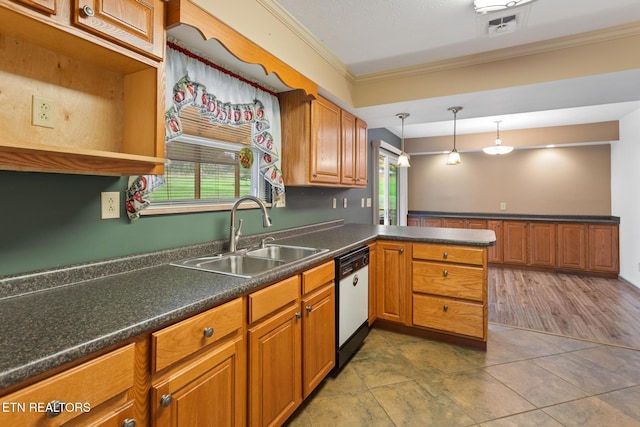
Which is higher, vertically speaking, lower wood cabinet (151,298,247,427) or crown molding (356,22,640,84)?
crown molding (356,22,640,84)

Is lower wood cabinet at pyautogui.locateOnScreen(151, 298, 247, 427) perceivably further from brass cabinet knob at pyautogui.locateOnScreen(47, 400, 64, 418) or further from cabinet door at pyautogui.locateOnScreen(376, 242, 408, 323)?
cabinet door at pyautogui.locateOnScreen(376, 242, 408, 323)

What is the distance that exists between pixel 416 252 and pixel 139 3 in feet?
7.82

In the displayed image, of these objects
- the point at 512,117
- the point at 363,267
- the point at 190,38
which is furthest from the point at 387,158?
the point at 190,38

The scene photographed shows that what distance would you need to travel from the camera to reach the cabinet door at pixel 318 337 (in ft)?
5.71

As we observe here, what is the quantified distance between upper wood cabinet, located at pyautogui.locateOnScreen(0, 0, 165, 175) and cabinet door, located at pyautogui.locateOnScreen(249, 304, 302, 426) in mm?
879

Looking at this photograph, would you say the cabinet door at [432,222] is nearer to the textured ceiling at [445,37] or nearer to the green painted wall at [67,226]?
the textured ceiling at [445,37]

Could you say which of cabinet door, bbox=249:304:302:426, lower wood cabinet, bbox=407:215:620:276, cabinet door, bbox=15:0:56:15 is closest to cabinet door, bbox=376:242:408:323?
cabinet door, bbox=249:304:302:426

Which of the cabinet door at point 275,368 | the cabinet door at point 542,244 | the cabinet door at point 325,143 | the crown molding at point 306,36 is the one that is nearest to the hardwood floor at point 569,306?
the cabinet door at point 542,244

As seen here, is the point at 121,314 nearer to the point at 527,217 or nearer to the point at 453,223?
the point at 453,223

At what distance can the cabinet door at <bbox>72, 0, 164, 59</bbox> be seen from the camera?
3.42 feet

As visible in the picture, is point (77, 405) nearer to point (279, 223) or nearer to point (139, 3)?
point (139, 3)

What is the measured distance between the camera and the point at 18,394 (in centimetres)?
67

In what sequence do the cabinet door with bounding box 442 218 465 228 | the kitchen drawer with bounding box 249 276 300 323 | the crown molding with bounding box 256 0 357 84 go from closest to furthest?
1. the kitchen drawer with bounding box 249 276 300 323
2. the crown molding with bounding box 256 0 357 84
3. the cabinet door with bounding box 442 218 465 228

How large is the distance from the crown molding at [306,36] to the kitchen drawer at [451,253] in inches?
66.7
